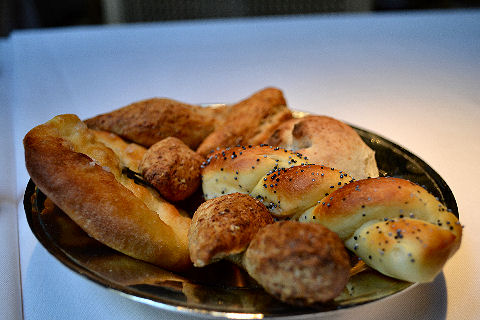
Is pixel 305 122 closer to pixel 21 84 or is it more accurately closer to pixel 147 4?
pixel 21 84

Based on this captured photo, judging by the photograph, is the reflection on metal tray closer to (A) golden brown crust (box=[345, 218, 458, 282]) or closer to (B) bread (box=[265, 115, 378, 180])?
(A) golden brown crust (box=[345, 218, 458, 282])

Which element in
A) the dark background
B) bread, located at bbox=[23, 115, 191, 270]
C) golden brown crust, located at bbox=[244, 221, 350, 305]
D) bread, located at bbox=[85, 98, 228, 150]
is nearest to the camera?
golden brown crust, located at bbox=[244, 221, 350, 305]

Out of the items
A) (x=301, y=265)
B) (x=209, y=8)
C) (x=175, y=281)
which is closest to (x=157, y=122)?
(x=175, y=281)

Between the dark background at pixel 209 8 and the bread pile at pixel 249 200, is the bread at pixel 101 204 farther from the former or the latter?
→ the dark background at pixel 209 8

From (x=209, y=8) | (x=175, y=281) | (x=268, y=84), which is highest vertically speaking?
(x=209, y=8)

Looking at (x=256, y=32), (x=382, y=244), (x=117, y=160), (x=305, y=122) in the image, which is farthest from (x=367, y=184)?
(x=256, y=32)

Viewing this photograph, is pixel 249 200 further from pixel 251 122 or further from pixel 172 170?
pixel 251 122

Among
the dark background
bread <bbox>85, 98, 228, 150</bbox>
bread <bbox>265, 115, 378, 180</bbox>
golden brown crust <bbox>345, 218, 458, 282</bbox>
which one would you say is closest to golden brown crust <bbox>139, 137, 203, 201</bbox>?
bread <bbox>85, 98, 228, 150</bbox>
